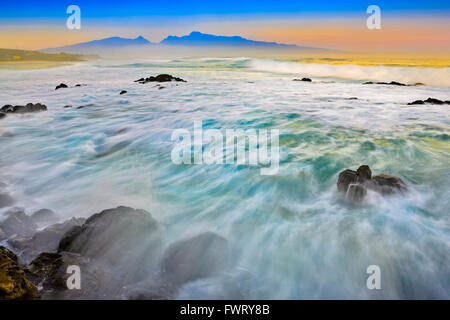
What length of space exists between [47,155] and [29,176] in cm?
146

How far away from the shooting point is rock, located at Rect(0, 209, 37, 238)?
4010 millimetres

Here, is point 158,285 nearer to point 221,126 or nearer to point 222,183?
point 222,183

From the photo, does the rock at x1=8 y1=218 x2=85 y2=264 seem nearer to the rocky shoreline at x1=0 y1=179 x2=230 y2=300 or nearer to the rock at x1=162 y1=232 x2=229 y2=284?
the rocky shoreline at x1=0 y1=179 x2=230 y2=300

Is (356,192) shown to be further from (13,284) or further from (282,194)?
(13,284)

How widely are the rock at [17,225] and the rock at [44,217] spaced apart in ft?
0.22

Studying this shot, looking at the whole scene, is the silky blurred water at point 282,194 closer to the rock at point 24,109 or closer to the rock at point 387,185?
the rock at point 387,185

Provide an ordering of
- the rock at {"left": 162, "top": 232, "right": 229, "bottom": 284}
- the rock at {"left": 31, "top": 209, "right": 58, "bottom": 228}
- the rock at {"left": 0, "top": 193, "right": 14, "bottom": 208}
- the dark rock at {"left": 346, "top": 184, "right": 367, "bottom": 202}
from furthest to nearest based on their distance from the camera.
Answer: the rock at {"left": 0, "top": 193, "right": 14, "bottom": 208}
the dark rock at {"left": 346, "top": 184, "right": 367, "bottom": 202}
the rock at {"left": 31, "top": 209, "right": 58, "bottom": 228}
the rock at {"left": 162, "top": 232, "right": 229, "bottom": 284}

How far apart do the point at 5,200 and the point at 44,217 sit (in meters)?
1.19

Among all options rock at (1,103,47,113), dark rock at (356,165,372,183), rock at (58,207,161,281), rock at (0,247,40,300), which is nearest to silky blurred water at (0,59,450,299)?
dark rock at (356,165,372,183)

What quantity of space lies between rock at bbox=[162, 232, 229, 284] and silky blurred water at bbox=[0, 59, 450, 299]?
135 millimetres

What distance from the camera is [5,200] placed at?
5012mm

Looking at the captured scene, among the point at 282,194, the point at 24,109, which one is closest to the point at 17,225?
the point at 282,194
